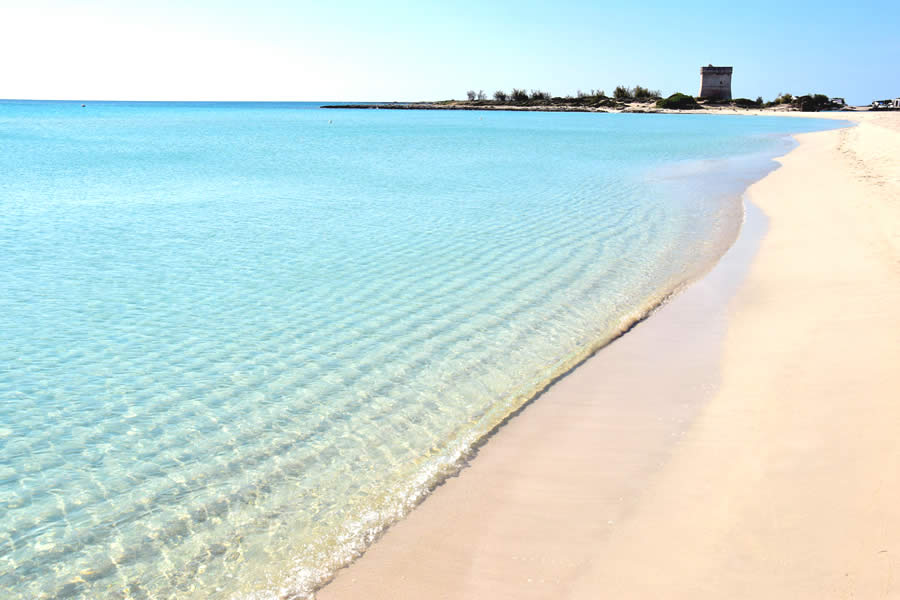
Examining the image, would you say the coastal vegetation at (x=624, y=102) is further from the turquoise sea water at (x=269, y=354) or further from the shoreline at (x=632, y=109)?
the turquoise sea water at (x=269, y=354)

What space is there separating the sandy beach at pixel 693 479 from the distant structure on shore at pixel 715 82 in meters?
125

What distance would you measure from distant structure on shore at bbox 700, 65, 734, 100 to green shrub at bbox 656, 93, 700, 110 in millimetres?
6760

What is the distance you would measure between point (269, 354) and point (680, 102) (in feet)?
397

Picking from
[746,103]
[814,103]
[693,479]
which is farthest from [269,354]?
[746,103]

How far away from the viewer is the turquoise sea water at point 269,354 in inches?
177

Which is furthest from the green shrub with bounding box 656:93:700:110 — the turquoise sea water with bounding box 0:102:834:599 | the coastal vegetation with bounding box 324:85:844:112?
the turquoise sea water with bounding box 0:102:834:599

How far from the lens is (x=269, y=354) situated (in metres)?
7.52

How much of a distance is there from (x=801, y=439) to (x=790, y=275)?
6.07 metres

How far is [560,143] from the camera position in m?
43.0

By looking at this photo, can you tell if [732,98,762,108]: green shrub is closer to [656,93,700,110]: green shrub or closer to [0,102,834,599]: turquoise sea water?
[656,93,700,110]: green shrub

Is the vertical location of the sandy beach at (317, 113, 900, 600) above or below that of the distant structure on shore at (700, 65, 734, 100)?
below

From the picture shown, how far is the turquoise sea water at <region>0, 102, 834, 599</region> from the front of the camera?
4.48m

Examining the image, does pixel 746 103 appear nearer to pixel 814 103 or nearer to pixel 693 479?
pixel 814 103

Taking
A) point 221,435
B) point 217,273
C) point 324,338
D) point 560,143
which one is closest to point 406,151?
point 560,143
